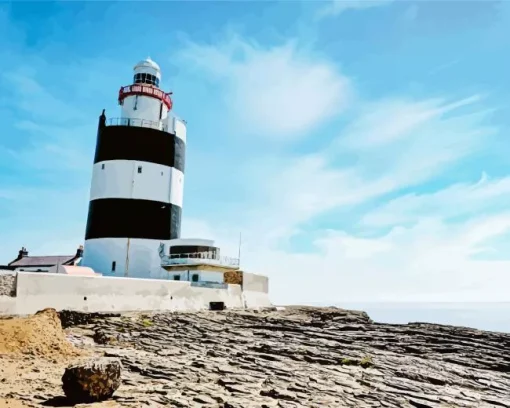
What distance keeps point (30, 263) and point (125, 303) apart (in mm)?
24036

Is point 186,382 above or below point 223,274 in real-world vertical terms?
below

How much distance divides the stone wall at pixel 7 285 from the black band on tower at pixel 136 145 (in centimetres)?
1549

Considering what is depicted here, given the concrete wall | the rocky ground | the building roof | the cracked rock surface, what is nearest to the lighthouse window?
the building roof

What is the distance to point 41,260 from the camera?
38.5 meters

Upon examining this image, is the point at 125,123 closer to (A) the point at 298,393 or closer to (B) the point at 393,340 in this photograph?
(B) the point at 393,340

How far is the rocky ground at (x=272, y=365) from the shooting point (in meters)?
7.39

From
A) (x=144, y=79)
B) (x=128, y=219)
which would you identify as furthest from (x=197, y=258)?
(x=144, y=79)

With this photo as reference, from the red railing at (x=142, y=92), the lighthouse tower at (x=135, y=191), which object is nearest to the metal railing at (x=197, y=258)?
the lighthouse tower at (x=135, y=191)

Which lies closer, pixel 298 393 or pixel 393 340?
pixel 298 393

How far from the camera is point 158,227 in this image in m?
29.2

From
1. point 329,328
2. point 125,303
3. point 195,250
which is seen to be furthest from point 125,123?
point 329,328

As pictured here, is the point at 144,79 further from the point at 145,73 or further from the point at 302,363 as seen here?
the point at 302,363

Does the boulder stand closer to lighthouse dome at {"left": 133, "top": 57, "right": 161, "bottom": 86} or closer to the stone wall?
the stone wall

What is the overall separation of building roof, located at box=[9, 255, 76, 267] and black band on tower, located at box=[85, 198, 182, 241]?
32.0 feet
